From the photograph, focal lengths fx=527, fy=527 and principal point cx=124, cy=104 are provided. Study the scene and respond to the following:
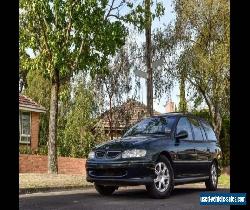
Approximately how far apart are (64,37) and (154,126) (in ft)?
22.3

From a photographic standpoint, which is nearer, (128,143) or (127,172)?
(127,172)

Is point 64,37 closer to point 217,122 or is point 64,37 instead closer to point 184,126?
point 184,126

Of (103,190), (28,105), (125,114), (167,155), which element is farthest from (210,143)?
(125,114)

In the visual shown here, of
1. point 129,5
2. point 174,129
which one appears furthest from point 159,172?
point 129,5

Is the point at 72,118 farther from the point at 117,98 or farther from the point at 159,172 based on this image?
the point at 159,172

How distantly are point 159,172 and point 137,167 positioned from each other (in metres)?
0.56

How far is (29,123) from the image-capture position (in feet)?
108

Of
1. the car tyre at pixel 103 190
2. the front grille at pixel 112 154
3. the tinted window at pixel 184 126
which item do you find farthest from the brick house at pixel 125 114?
the front grille at pixel 112 154

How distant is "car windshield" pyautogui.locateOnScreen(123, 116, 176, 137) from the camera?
11102 millimetres

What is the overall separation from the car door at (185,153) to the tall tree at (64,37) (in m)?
5.92

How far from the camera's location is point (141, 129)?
37.4ft

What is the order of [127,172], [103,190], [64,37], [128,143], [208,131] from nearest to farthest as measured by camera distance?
[127,172]
[128,143]
[103,190]
[208,131]
[64,37]

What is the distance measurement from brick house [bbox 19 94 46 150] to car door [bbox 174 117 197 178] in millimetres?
21230

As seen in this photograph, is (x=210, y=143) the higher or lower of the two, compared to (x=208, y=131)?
lower
